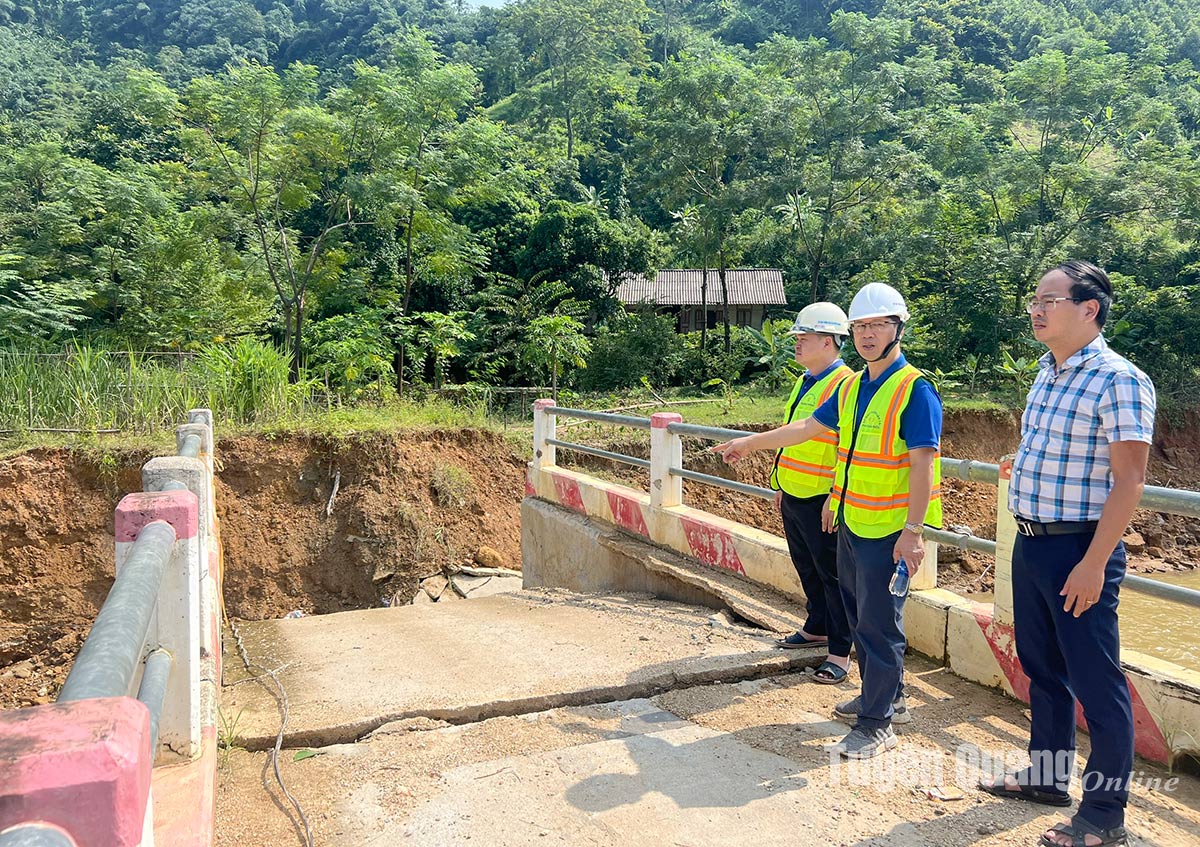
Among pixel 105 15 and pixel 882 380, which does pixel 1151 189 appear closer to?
pixel 882 380

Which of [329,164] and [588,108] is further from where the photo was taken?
[588,108]

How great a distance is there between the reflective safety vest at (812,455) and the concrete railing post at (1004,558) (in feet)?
2.71

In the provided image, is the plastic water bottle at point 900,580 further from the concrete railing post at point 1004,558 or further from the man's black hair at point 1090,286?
the man's black hair at point 1090,286

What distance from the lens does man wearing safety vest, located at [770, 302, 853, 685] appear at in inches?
165

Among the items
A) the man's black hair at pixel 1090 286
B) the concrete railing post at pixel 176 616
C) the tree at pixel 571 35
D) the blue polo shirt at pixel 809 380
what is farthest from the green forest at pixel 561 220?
the tree at pixel 571 35

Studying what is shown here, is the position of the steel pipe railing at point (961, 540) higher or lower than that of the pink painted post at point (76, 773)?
lower

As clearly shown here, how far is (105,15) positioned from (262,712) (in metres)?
88.9

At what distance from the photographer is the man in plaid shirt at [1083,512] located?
8.06 ft

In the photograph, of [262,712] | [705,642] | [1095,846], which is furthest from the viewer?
[705,642]

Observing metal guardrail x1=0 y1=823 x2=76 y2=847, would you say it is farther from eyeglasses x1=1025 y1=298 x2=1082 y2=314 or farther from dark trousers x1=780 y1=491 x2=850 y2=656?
dark trousers x1=780 y1=491 x2=850 y2=656

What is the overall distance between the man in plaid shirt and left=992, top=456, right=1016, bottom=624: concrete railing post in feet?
3.31

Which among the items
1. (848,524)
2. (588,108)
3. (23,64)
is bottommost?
(848,524)

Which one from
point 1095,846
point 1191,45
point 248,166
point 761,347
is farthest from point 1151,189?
point 1191,45

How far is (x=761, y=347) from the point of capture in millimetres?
20516
